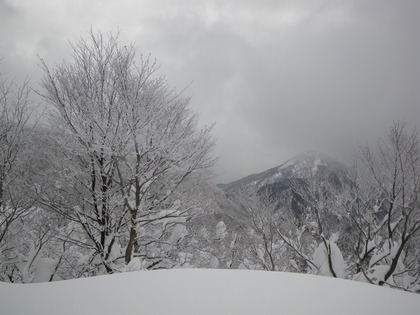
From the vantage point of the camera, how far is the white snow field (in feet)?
4.45

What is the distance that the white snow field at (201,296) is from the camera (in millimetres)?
1355

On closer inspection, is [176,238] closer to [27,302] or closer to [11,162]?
[11,162]

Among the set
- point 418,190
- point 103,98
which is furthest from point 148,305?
point 418,190

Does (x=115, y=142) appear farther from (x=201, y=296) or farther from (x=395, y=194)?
(x=395, y=194)

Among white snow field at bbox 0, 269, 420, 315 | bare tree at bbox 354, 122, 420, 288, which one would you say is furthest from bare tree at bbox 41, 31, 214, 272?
bare tree at bbox 354, 122, 420, 288

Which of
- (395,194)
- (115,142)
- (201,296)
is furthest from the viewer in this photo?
(395,194)

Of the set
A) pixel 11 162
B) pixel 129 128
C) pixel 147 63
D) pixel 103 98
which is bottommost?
pixel 11 162

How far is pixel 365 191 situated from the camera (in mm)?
7891

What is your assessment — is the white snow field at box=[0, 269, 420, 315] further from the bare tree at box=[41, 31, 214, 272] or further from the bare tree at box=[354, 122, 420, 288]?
the bare tree at box=[354, 122, 420, 288]

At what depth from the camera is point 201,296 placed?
4.90ft

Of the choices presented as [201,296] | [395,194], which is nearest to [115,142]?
[201,296]

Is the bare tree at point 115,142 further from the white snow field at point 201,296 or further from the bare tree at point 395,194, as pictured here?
the bare tree at point 395,194

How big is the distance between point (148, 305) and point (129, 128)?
11.4 ft

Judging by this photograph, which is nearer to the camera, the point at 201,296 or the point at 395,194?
the point at 201,296
